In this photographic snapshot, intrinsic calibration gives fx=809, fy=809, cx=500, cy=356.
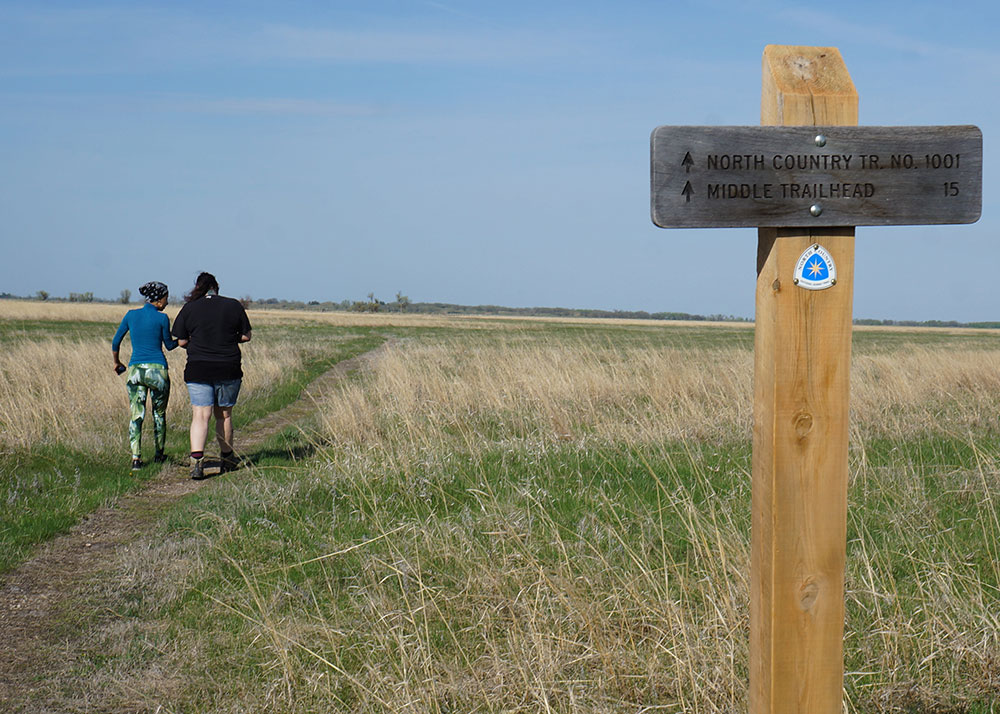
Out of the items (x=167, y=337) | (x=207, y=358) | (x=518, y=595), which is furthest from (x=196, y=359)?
(x=518, y=595)

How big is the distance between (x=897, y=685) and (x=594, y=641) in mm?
1201

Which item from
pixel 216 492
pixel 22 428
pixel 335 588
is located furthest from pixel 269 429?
pixel 335 588

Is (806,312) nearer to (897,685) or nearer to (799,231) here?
(799,231)

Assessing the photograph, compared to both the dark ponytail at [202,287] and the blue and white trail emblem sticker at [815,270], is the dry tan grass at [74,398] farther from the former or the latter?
the blue and white trail emblem sticker at [815,270]

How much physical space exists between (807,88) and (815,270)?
0.56 metres

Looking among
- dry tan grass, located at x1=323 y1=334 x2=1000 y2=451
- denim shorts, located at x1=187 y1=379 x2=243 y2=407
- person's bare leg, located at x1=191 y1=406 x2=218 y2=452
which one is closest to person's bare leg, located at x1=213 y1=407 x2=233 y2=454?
denim shorts, located at x1=187 y1=379 x2=243 y2=407

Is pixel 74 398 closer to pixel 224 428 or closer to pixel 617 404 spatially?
pixel 224 428

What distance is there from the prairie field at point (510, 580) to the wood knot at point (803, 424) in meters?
1.10

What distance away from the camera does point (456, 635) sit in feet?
12.6

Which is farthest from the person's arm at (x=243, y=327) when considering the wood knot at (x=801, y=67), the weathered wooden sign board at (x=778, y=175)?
the wood knot at (x=801, y=67)

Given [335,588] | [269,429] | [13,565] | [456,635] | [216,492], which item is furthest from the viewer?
[269,429]

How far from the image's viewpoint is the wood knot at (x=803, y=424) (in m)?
2.44

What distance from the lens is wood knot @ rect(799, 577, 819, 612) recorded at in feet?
8.08

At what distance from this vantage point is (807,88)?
2471 mm
